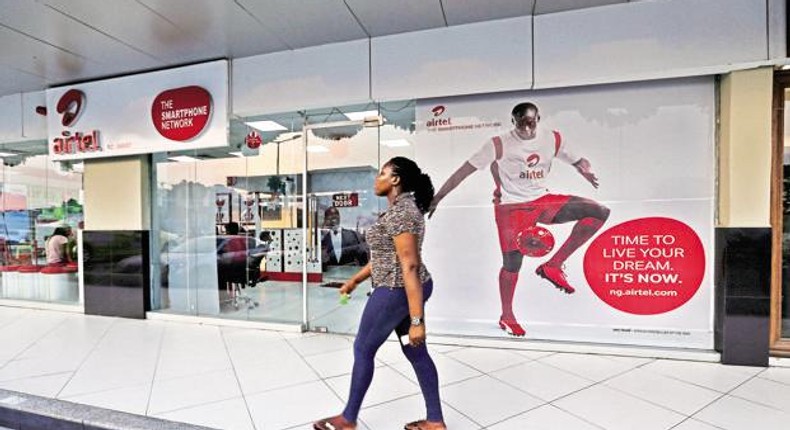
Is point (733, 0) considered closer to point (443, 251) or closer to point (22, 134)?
point (443, 251)

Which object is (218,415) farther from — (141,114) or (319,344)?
(141,114)

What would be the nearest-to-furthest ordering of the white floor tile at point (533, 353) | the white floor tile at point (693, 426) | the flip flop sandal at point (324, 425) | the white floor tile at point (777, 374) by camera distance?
1. the flip flop sandal at point (324, 425)
2. the white floor tile at point (693, 426)
3. the white floor tile at point (777, 374)
4. the white floor tile at point (533, 353)

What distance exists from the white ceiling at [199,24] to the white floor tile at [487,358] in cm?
290

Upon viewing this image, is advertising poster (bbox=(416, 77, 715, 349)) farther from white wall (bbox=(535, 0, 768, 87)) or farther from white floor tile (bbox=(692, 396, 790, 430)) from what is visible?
white floor tile (bbox=(692, 396, 790, 430))

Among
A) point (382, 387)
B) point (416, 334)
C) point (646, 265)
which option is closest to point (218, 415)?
point (382, 387)

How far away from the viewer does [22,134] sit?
5.54 metres

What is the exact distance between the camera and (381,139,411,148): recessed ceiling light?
414 cm

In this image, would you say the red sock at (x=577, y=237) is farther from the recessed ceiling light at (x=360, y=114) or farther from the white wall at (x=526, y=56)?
the recessed ceiling light at (x=360, y=114)

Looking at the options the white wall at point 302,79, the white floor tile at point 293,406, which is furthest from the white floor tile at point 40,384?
the white wall at point 302,79

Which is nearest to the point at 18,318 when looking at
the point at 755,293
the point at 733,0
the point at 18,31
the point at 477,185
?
the point at 18,31

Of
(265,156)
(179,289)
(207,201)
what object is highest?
(265,156)

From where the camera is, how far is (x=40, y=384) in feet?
9.83

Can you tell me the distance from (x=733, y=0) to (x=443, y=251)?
299 centimetres

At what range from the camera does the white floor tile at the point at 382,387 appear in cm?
274
